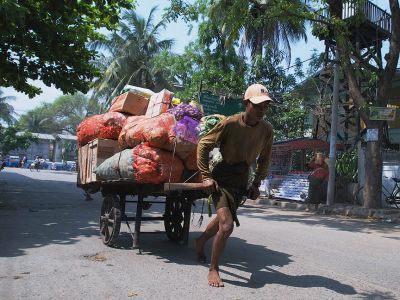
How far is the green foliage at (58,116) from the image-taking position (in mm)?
85062

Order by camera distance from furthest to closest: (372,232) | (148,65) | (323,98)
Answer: (148,65) < (323,98) < (372,232)

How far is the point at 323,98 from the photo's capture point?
21.0 m

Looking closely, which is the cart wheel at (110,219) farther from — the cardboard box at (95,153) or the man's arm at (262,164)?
the man's arm at (262,164)

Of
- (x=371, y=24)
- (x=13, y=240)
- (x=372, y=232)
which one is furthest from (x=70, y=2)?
(x=371, y=24)

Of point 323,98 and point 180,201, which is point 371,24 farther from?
point 180,201

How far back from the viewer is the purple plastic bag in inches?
220

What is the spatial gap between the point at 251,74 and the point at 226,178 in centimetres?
2006

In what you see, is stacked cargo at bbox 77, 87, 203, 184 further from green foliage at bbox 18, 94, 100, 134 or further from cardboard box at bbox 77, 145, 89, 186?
green foliage at bbox 18, 94, 100, 134

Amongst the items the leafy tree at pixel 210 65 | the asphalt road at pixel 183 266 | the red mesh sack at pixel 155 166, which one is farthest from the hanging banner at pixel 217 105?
the red mesh sack at pixel 155 166

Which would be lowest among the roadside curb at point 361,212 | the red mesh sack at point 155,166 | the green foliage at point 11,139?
the roadside curb at point 361,212

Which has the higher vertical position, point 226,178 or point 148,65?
point 148,65

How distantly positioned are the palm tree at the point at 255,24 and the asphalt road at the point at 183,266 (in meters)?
6.30

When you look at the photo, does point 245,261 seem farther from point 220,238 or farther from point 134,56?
point 134,56

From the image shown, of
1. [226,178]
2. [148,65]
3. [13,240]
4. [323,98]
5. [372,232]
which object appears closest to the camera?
[226,178]
